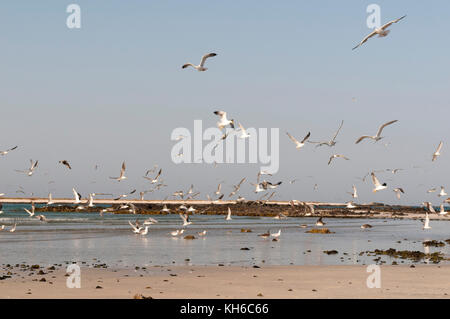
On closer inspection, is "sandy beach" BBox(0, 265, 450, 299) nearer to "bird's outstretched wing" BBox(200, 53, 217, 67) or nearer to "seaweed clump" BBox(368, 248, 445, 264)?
"seaweed clump" BBox(368, 248, 445, 264)

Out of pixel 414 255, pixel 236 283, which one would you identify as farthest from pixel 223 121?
pixel 414 255

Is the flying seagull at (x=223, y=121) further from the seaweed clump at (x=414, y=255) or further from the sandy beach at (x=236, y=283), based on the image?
the seaweed clump at (x=414, y=255)

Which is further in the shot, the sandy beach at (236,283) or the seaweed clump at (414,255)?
the seaweed clump at (414,255)

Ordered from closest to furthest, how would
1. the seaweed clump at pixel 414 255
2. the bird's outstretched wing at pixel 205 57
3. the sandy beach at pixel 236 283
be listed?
the sandy beach at pixel 236 283 < the bird's outstretched wing at pixel 205 57 < the seaweed clump at pixel 414 255

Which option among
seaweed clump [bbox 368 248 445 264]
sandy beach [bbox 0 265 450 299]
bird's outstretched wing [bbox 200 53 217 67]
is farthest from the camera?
seaweed clump [bbox 368 248 445 264]

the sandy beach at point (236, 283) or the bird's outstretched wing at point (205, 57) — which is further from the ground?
the bird's outstretched wing at point (205, 57)

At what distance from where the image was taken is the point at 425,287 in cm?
2361

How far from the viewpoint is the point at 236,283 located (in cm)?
2494

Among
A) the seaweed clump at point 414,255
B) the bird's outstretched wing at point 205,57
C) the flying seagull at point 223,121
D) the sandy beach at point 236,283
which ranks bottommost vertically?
the seaweed clump at point 414,255

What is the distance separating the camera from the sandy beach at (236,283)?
21984mm

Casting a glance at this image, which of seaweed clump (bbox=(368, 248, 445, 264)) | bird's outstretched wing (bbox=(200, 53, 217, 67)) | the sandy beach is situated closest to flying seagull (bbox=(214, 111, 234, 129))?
bird's outstretched wing (bbox=(200, 53, 217, 67))

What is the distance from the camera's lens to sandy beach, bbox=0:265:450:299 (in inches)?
866

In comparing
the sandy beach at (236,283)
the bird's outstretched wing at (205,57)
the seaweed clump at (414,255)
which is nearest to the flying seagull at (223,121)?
the bird's outstretched wing at (205,57)

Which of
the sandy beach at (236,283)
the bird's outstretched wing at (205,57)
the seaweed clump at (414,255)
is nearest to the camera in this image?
the sandy beach at (236,283)
